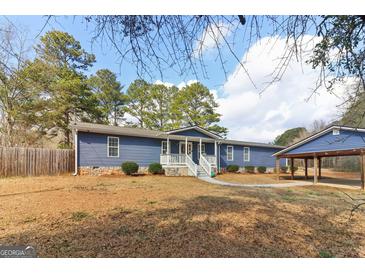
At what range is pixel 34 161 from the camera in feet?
33.7

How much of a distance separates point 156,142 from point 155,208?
9.89 metres

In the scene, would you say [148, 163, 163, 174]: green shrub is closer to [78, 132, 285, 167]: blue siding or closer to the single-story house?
the single-story house

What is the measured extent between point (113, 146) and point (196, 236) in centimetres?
1069

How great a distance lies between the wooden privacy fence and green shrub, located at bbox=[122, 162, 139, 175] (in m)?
2.92

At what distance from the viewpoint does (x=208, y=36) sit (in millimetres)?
2256

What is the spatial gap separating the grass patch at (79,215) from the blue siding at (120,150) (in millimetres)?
8197

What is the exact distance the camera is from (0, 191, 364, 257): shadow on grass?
2453 millimetres

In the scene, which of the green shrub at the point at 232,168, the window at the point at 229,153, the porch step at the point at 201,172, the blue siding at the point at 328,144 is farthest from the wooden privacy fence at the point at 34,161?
the blue siding at the point at 328,144

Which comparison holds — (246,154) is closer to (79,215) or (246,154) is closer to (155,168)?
(155,168)

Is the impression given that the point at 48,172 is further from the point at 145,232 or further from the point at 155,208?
the point at 145,232

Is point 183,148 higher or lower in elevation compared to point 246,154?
higher

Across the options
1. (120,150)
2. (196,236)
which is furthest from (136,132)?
(196,236)

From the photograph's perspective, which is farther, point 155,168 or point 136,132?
point 136,132

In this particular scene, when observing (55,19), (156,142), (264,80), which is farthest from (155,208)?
→ (156,142)
